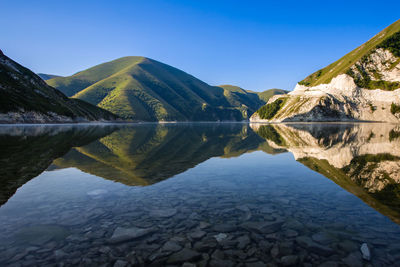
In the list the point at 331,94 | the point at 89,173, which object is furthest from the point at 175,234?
the point at 331,94

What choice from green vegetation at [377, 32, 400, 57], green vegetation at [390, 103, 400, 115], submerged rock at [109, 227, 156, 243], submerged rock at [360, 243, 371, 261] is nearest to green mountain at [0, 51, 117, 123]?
submerged rock at [109, 227, 156, 243]

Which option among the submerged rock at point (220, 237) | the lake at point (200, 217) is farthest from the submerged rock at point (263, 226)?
the submerged rock at point (220, 237)

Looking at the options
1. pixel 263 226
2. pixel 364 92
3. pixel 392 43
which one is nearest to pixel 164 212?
pixel 263 226

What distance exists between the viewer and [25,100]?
125 metres

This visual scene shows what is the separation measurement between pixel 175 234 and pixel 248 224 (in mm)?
2973

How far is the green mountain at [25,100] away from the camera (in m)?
112

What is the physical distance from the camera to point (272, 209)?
33.6ft

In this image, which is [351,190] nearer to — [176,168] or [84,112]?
[176,168]

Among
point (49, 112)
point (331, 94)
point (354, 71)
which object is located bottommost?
point (49, 112)

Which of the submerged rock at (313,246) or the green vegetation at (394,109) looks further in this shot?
the green vegetation at (394,109)

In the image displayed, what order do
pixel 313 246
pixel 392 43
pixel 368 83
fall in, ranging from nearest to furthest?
pixel 313 246
pixel 368 83
pixel 392 43

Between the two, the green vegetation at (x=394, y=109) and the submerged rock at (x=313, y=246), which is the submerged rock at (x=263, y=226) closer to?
the submerged rock at (x=313, y=246)

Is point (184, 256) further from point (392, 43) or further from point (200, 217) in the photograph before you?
point (392, 43)

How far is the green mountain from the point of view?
11244 cm
